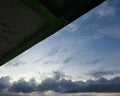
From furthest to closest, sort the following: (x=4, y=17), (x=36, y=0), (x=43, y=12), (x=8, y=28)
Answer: (x=8, y=28)
(x=4, y=17)
(x=43, y=12)
(x=36, y=0)

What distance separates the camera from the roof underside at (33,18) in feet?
7.02

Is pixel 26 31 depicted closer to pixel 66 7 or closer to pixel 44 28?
pixel 44 28

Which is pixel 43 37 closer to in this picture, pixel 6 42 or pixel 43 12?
pixel 43 12

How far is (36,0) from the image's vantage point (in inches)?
82.3

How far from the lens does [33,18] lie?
7.92 feet

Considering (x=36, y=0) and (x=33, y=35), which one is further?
(x=33, y=35)

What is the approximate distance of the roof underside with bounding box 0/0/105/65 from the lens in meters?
2.14

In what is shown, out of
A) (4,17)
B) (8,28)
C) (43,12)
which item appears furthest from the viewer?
(8,28)

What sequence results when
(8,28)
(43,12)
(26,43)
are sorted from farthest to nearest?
(26,43) < (8,28) < (43,12)

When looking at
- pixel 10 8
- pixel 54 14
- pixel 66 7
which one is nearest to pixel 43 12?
pixel 54 14

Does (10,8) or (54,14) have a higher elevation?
(10,8)

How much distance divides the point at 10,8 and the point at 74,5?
0.79 meters

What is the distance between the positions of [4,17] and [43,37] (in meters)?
0.56

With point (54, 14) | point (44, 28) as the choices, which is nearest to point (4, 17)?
point (44, 28)
